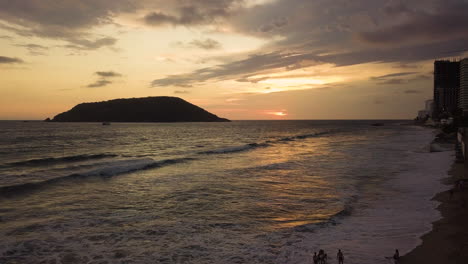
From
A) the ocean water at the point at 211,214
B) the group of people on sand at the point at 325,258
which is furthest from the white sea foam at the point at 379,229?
the group of people on sand at the point at 325,258

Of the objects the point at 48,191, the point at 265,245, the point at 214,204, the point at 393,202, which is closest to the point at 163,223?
the point at 214,204

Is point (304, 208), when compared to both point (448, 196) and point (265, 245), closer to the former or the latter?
point (265, 245)

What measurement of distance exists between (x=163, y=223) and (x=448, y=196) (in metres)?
18.1

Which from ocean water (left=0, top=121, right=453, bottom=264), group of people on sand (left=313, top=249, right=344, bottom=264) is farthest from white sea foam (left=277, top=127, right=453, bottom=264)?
group of people on sand (left=313, top=249, right=344, bottom=264)

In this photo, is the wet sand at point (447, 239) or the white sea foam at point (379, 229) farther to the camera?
the white sea foam at point (379, 229)

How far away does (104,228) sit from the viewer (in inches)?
645

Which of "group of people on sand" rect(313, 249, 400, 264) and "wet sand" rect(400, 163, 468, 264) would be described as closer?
"group of people on sand" rect(313, 249, 400, 264)

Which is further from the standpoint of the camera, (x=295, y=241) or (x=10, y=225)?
(x=10, y=225)

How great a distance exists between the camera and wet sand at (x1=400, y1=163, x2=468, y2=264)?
1223 centimetres

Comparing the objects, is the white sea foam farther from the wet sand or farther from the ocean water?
the wet sand

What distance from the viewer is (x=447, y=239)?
46.0 ft

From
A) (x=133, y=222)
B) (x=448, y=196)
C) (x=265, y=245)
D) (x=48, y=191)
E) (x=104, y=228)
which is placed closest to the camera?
(x=265, y=245)

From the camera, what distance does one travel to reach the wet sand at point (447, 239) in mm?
12227

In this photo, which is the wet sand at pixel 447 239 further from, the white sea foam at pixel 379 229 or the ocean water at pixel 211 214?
the ocean water at pixel 211 214
